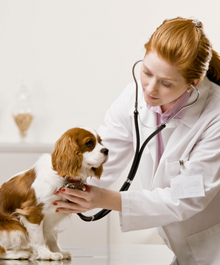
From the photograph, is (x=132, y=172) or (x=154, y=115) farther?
(x=154, y=115)

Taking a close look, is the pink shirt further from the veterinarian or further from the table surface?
the table surface

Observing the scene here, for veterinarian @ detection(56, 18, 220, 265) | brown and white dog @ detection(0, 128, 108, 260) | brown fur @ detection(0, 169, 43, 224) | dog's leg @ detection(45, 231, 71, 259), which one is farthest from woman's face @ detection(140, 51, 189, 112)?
dog's leg @ detection(45, 231, 71, 259)

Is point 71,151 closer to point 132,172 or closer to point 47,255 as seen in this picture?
point 132,172

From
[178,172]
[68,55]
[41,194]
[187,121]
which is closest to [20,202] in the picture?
[41,194]

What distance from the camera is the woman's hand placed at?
1187 mm

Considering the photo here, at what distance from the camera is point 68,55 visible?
3.04 metres

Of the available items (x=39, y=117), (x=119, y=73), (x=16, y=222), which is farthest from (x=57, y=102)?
(x=16, y=222)

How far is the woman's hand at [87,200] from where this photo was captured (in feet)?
3.89

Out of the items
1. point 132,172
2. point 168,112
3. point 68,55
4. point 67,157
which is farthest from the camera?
point 68,55

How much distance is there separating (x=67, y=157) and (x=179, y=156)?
0.46 metres

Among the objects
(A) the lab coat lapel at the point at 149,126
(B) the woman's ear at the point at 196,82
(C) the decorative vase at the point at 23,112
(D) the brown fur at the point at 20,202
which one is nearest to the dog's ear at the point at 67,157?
(D) the brown fur at the point at 20,202

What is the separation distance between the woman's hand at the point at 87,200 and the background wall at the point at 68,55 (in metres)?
1.78

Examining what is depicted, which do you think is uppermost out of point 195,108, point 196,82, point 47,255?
point 196,82

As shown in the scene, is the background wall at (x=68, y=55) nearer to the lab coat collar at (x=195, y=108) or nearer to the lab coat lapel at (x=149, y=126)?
the lab coat lapel at (x=149, y=126)
